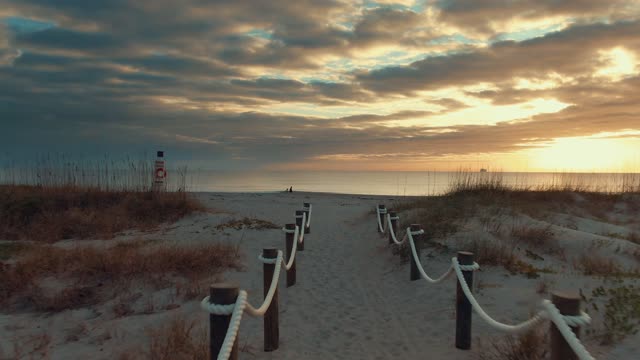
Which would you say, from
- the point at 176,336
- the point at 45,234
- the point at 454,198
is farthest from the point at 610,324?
the point at 45,234

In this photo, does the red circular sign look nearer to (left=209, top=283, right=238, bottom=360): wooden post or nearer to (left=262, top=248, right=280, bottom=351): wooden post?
(left=262, top=248, right=280, bottom=351): wooden post

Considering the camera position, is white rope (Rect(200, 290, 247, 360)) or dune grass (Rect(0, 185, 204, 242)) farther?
dune grass (Rect(0, 185, 204, 242))

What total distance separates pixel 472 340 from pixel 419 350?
2.18 feet

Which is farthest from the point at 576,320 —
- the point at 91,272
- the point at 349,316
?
the point at 91,272

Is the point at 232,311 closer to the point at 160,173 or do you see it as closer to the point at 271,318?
the point at 271,318

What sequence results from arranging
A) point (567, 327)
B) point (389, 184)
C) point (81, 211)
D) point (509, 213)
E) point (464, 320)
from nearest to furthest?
point (567, 327) → point (464, 320) → point (509, 213) → point (81, 211) → point (389, 184)

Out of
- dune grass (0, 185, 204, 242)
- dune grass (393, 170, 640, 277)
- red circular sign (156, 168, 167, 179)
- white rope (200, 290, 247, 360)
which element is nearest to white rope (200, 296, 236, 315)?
white rope (200, 290, 247, 360)

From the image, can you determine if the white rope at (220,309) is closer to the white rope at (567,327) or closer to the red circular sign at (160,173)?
the white rope at (567,327)

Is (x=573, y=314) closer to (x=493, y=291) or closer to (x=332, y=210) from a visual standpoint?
(x=493, y=291)

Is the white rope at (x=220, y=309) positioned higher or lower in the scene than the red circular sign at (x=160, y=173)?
lower

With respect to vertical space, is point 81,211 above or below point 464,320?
above

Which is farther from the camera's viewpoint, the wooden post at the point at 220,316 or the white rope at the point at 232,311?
the wooden post at the point at 220,316

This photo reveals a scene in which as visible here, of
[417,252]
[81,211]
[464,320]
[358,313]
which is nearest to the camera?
[464,320]

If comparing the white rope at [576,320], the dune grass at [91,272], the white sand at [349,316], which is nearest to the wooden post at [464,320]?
the white sand at [349,316]
